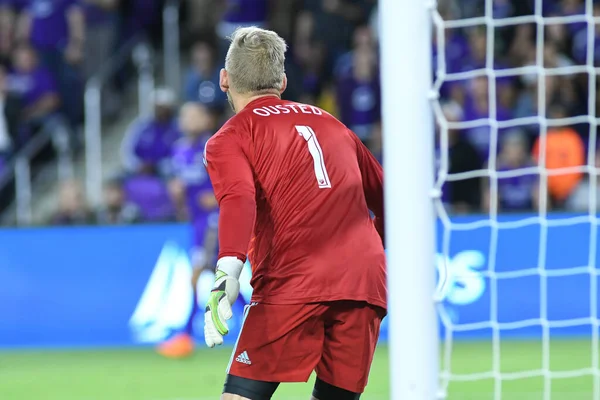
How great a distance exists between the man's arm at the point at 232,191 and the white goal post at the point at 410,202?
581mm

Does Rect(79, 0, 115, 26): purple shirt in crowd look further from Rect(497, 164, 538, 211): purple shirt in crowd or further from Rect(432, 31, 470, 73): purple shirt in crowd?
Rect(497, 164, 538, 211): purple shirt in crowd

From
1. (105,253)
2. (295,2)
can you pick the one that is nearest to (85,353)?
(105,253)

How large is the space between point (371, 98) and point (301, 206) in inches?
299

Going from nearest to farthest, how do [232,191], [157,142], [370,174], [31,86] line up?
[232,191] → [370,174] → [157,142] → [31,86]

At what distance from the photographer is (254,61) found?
3.75 m

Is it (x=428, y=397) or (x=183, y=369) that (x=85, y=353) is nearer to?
(x=183, y=369)

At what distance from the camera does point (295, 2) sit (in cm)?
1273

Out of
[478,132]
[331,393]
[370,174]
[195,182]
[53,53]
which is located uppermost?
[53,53]

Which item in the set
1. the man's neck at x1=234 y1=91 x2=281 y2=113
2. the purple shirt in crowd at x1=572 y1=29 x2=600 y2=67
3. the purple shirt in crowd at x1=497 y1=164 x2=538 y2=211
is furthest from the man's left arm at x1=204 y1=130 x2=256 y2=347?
the purple shirt in crowd at x1=572 y1=29 x2=600 y2=67

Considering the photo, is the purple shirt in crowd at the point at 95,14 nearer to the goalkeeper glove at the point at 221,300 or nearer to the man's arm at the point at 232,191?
the man's arm at the point at 232,191

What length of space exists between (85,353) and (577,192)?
4.64m

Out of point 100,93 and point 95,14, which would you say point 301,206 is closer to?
point 100,93

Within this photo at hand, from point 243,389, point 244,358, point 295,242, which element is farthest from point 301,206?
point 243,389

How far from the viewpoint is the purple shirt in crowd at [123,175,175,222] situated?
407 inches
